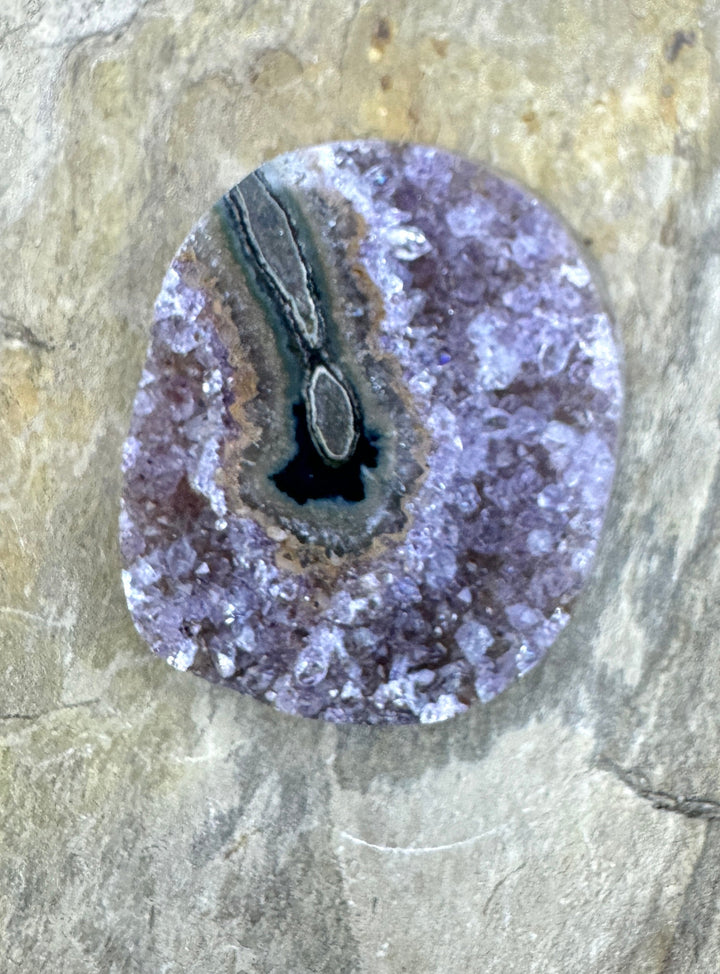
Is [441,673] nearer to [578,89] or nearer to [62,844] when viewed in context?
[62,844]

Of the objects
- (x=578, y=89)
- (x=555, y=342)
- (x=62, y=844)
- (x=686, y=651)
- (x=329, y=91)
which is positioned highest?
(x=578, y=89)

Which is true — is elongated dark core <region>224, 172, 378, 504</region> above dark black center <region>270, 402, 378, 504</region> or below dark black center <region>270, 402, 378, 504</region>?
above

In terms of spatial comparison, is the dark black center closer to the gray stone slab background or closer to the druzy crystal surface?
the druzy crystal surface

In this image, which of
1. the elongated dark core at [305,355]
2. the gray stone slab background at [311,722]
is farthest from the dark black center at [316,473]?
the gray stone slab background at [311,722]

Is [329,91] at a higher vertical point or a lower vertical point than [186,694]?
higher

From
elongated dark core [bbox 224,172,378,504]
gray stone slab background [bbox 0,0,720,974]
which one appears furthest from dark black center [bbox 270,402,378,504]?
gray stone slab background [bbox 0,0,720,974]

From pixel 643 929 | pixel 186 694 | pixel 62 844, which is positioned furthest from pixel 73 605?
pixel 643 929

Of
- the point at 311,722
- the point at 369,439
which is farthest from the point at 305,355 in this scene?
the point at 311,722

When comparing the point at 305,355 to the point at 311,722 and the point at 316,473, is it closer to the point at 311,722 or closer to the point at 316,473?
the point at 316,473
